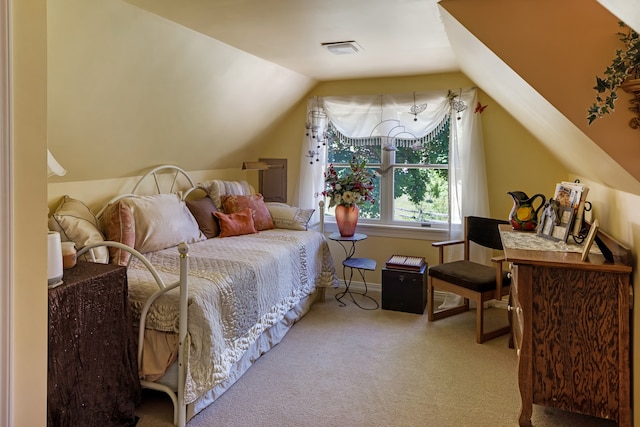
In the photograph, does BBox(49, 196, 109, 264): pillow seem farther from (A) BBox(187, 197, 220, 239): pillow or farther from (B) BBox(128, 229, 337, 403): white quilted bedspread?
(A) BBox(187, 197, 220, 239): pillow

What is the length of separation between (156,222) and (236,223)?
820 mm

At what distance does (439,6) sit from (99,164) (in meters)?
2.37

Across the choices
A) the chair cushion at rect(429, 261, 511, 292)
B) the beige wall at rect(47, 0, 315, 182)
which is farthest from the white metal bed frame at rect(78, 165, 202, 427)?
the chair cushion at rect(429, 261, 511, 292)

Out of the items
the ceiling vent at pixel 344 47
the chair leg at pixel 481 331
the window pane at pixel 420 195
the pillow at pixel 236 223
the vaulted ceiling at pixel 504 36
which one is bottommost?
the chair leg at pixel 481 331

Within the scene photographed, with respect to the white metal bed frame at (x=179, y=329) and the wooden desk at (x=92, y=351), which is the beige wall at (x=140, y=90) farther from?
the wooden desk at (x=92, y=351)

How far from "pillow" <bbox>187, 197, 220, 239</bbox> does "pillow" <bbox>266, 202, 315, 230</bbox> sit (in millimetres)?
612

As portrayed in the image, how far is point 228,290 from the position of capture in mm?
2543

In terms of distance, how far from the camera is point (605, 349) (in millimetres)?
2057

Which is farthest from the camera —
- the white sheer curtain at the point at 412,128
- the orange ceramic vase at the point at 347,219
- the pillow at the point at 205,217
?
the orange ceramic vase at the point at 347,219

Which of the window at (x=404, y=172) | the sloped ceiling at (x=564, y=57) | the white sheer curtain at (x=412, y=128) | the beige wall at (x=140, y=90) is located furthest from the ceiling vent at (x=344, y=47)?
the window at (x=404, y=172)

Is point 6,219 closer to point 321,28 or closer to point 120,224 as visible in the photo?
point 120,224

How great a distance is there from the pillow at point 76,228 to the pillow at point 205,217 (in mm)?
989

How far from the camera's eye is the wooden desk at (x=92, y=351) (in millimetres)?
1791

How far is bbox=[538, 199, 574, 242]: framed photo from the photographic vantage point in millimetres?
2557
